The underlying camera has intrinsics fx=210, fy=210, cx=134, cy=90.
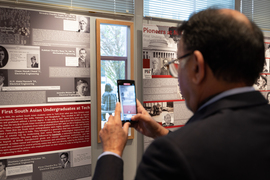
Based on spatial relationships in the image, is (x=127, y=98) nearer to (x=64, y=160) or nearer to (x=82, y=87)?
(x=82, y=87)

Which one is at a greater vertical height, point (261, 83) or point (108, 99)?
point (261, 83)

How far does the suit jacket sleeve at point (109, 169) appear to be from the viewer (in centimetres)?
76

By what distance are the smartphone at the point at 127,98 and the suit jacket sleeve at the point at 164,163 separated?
1036 mm

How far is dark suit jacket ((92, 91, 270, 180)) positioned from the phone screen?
1048 mm

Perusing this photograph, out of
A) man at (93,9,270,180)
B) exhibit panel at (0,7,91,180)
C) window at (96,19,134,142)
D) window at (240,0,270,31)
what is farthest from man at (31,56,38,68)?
window at (240,0,270,31)

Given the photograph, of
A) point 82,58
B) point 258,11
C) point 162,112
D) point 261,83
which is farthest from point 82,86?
point 258,11

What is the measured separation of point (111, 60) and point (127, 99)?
901 millimetres

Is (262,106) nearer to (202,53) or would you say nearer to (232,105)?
(232,105)

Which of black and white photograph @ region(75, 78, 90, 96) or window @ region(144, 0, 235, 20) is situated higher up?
window @ region(144, 0, 235, 20)

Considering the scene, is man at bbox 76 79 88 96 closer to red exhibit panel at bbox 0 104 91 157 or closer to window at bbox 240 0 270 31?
red exhibit panel at bbox 0 104 91 157

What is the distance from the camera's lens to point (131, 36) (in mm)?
2475

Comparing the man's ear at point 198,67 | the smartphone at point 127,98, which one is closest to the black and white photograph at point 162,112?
the smartphone at point 127,98

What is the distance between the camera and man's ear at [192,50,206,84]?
705 millimetres

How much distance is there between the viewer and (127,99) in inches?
66.9
